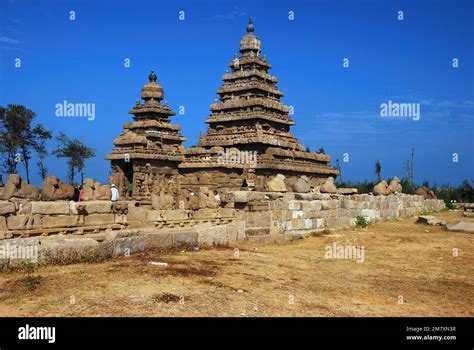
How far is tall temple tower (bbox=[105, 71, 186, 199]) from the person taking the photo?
98.3 feet

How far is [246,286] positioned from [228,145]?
77.6 feet

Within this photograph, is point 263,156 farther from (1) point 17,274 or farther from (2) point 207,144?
(1) point 17,274

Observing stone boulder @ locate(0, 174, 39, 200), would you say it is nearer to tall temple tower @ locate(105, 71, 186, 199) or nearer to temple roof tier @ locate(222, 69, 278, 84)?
tall temple tower @ locate(105, 71, 186, 199)

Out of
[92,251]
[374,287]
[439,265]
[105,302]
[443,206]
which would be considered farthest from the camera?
[443,206]

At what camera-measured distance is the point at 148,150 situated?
30.2 metres

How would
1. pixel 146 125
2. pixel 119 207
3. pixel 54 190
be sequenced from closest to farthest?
pixel 54 190 < pixel 119 207 < pixel 146 125

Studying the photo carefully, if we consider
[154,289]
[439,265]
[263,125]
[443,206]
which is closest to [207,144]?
[263,125]

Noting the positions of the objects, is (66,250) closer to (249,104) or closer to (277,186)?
(277,186)

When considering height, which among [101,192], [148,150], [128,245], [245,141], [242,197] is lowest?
[128,245]

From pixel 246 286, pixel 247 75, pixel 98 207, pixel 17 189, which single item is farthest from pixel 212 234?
pixel 247 75

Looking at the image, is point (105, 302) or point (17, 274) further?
point (17, 274)

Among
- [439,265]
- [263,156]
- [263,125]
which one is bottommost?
[439,265]
